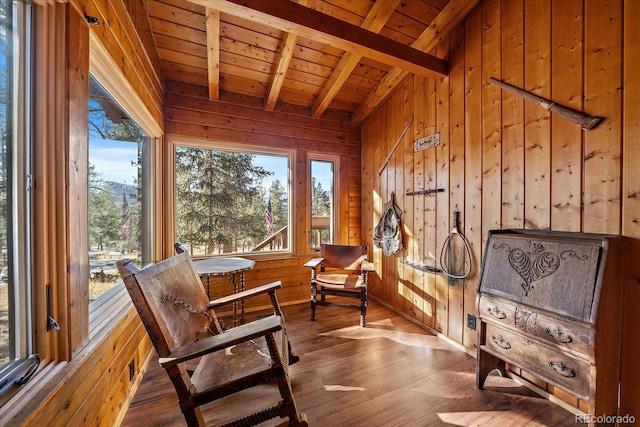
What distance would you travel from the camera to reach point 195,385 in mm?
1219

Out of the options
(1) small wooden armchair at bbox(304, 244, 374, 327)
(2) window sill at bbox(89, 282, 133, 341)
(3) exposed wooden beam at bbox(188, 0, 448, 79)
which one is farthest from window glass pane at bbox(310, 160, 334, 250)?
(2) window sill at bbox(89, 282, 133, 341)

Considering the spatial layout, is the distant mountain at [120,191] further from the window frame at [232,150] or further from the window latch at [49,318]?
the window latch at [49,318]

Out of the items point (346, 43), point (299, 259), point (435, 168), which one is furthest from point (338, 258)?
point (346, 43)

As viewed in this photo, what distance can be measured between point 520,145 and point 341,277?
6.81 ft

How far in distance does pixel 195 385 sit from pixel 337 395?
0.96 meters

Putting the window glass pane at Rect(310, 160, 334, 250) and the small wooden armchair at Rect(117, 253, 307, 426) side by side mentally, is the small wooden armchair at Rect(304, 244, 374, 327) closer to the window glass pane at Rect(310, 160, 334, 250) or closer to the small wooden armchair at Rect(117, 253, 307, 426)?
the window glass pane at Rect(310, 160, 334, 250)

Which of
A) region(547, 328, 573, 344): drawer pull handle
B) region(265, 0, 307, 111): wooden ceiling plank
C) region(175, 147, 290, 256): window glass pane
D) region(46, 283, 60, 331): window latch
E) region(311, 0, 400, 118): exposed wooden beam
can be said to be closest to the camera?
region(46, 283, 60, 331): window latch

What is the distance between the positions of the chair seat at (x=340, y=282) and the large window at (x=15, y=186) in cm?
220

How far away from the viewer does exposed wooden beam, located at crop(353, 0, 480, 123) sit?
7.25ft

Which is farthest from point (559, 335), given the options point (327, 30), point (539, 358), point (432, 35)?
point (432, 35)

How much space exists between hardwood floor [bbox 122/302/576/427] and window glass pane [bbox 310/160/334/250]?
4.90 feet

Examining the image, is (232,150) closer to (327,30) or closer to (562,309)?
(327,30)

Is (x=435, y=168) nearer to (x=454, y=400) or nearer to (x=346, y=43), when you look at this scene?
(x=346, y=43)

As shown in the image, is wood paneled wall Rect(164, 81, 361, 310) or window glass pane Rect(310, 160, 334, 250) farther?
window glass pane Rect(310, 160, 334, 250)
